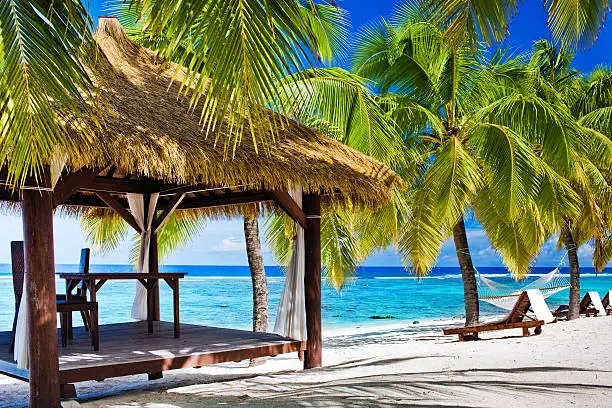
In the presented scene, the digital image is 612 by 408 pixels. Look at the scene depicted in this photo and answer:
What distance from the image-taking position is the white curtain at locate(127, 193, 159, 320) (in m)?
7.52

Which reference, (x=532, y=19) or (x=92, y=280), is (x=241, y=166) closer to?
(x=92, y=280)

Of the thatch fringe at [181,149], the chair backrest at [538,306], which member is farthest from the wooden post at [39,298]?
the chair backrest at [538,306]

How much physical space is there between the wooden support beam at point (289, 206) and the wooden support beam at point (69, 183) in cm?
177

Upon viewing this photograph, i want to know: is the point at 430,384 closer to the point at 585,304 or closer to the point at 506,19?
the point at 506,19

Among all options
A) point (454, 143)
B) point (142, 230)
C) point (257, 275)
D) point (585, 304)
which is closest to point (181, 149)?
point (142, 230)

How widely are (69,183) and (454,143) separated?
215 inches

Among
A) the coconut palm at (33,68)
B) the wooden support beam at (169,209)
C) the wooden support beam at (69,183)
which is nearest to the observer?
the coconut palm at (33,68)

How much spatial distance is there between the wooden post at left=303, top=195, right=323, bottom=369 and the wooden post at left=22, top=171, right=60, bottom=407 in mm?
2502

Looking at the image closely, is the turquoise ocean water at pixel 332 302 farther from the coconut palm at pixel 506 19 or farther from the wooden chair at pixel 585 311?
the coconut palm at pixel 506 19

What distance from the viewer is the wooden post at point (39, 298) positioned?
14.3 feet

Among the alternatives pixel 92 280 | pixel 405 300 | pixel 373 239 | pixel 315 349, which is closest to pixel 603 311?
pixel 373 239

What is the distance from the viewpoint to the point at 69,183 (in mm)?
4750

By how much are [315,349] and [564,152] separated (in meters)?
4.39

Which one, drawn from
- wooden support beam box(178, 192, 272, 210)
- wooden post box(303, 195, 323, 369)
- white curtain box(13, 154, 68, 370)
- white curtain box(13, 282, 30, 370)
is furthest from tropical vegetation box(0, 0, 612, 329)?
white curtain box(13, 282, 30, 370)
